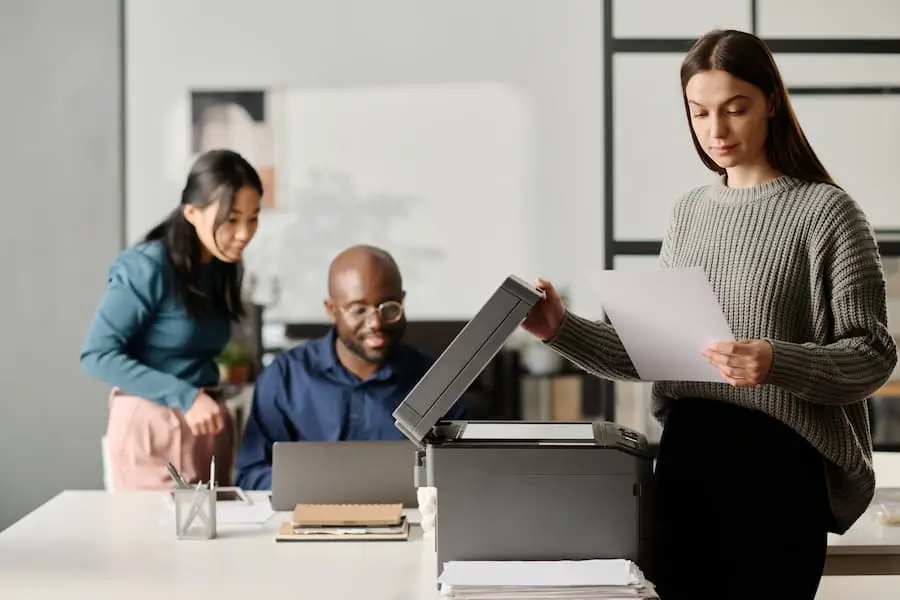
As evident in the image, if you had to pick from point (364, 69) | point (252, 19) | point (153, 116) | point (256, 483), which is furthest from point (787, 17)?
point (256, 483)

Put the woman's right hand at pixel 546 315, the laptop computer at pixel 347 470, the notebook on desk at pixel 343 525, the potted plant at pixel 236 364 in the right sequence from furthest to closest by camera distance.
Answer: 1. the potted plant at pixel 236 364
2. the laptop computer at pixel 347 470
3. the notebook on desk at pixel 343 525
4. the woman's right hand at pixel 546 315

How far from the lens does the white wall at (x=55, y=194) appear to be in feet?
13.9

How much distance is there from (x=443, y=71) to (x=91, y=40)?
1.31 meters

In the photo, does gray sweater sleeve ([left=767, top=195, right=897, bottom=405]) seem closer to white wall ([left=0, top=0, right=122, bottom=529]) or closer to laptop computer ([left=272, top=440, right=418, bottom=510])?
laptop computer ([left=272, top=440, right=418, bottom=510])

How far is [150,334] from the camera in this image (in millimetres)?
3168

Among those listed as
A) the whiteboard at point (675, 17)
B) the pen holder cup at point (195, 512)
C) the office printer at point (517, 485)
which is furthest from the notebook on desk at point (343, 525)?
the whiteboard at point (675, 17)

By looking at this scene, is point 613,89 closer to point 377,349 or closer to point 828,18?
point 828,18

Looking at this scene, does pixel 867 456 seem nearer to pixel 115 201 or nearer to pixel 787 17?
pixel 787 17

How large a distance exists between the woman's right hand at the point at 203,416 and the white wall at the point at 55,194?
4.75ft

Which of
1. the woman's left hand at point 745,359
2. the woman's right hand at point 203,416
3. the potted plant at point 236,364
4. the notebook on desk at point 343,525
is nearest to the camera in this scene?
the woman's left hand at point 745,359

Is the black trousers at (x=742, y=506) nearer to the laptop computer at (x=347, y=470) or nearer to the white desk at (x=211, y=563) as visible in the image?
the white desk at (x=211, y=563)

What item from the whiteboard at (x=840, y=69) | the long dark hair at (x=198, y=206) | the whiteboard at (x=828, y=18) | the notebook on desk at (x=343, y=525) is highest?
the whiteboard at (x=828, y=18)

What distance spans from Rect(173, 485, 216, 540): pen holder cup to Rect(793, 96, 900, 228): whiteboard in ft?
9.67

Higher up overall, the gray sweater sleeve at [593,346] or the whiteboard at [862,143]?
the whiteboard at [862,143]
